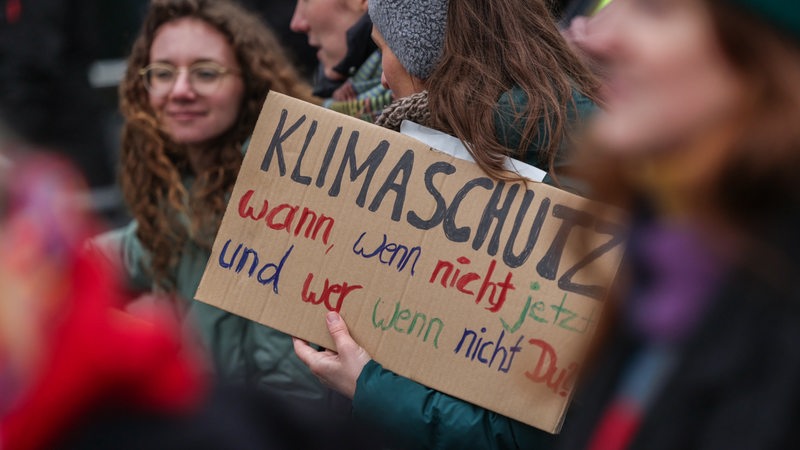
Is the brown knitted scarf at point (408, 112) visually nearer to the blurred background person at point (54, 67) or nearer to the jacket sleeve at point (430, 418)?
the jacket sleeve at point (430, 418)

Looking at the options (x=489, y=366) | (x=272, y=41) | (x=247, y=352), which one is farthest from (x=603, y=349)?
(x=272, y=41)

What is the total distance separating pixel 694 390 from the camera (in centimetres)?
109

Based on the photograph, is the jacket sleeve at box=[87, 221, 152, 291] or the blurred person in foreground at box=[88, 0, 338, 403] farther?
the jacket sleeve at box=[87, 221, 152, 291]

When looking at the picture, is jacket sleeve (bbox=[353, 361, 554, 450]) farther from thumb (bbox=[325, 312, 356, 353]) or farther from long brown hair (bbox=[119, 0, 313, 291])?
long brown hair (bbox=[119, 0, 313, 291])

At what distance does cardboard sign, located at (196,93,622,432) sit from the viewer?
225cm

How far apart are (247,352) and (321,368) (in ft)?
2.36

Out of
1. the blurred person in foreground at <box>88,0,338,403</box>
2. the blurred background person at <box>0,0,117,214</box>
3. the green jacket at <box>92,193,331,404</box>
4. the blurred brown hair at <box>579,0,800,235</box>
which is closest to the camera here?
the blurred brown hair at <box>579,0,800,235</box>

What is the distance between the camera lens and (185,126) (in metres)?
3.36

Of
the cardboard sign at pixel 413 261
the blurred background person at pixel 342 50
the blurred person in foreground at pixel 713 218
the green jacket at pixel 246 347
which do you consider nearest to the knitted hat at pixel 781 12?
the blurred person in foreground at pixel 713 218

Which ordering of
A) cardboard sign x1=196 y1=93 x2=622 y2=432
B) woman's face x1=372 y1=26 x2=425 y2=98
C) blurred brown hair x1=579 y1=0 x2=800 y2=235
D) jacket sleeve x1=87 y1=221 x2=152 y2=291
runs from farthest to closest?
1. jacket sleeve x1=87 y1=221 x2=152 y2=291
2. woman's face x1=372 y1=26 x2=425 y2=98
3. cardboard sign x1=196 y1=93 x2=622 y2=432
4. blurred brown hair x1=579 y1=0 x2=800 y2=235

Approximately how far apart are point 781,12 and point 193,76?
2.54m

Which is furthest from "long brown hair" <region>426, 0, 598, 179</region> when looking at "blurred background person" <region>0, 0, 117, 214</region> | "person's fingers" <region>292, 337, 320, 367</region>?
"blurred background person" <region>0, 0, 117, 214</region>

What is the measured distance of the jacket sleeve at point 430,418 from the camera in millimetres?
2260

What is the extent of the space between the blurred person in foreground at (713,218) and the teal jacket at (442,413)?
43.3 inches
